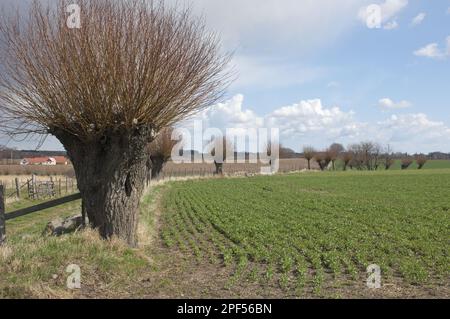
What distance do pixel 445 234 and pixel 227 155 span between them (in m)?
62.0

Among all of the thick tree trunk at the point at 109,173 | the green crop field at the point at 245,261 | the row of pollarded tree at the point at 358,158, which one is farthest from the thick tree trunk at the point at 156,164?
the row of pollarded tree at the point at 358,158

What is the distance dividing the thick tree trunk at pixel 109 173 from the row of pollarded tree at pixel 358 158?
343 feet

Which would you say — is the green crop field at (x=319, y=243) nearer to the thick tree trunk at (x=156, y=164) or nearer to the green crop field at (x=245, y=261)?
the green crop field at (x=245, y=261)

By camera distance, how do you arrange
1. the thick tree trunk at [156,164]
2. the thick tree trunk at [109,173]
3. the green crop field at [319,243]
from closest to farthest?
1. the green crop field at [319,243]
2. the thick tree trunk at [109,173]
3. the thick tree trunk at [156,164]

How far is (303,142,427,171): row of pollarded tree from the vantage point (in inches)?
4409

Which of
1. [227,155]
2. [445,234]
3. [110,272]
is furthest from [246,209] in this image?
[227,155]

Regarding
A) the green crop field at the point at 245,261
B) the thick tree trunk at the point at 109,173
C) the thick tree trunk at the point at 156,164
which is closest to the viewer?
the green crop field at the point at 245,261

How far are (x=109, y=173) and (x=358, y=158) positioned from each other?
112682 millimetres

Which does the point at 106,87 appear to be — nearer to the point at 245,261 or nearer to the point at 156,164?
the point at 245,261

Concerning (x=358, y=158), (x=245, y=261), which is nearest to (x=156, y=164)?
(x=245, y=261)

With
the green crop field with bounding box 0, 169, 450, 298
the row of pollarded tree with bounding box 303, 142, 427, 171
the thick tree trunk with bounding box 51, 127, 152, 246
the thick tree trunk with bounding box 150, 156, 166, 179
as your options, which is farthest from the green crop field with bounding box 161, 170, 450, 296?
the row of pollarded tree with bounding box 303, 142, 427, 171

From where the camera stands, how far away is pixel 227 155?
73.5m

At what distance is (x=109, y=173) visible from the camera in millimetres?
8844

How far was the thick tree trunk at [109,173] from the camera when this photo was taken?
349 inches
